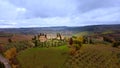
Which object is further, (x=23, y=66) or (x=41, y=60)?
(x=41, y=60)

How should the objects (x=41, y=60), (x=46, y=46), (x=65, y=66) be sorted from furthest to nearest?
(x=46, y=46)
(x=41, y=60)
(x=65, y=66)

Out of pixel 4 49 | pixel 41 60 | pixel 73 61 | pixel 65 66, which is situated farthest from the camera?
pixel 4 49

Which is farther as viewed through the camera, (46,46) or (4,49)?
(4,49)

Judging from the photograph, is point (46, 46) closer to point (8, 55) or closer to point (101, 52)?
point (8, 55)

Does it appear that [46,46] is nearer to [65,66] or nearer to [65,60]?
[65,60]

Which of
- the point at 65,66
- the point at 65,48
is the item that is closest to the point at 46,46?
the point at 65,48

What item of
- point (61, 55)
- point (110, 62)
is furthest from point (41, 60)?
point (110, 62)
